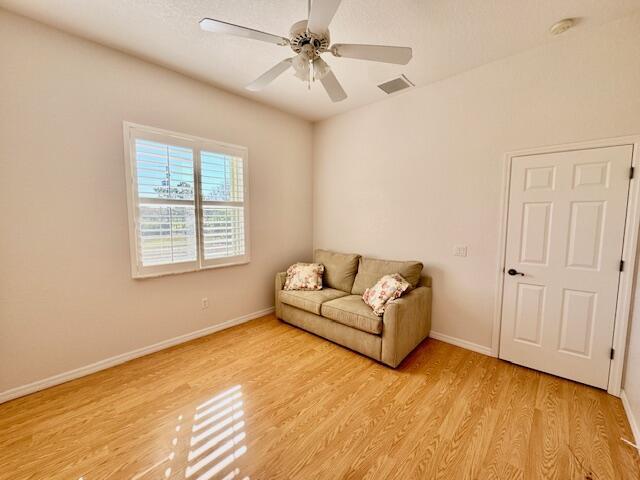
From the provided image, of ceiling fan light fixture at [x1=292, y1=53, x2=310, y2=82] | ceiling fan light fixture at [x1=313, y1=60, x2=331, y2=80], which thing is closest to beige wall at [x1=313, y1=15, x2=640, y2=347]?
ceiling fan light fixture at [x1=313, y1=60, x2=331, y2=80]

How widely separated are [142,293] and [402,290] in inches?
103

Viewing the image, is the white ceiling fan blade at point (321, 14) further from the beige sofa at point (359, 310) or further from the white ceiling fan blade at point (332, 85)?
the beige sofa at point (359, 310)

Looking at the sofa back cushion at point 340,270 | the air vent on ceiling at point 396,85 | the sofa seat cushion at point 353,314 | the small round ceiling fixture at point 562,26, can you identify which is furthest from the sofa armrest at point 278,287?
the small round ceiling fixture at point 562,26

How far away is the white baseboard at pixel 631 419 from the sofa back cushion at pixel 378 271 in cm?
171

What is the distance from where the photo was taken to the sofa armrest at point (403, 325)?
2410 millimetres

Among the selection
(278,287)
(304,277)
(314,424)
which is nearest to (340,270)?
(304,277)

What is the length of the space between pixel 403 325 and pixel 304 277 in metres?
1.42

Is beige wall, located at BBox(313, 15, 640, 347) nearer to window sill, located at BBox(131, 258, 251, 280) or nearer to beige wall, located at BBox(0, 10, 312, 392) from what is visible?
window sill, located at BBox(131, 258, 251, 280)

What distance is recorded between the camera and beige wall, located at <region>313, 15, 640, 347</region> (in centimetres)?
206

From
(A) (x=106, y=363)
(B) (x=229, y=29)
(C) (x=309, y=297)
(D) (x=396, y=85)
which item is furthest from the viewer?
(C) (x=309, y=297)

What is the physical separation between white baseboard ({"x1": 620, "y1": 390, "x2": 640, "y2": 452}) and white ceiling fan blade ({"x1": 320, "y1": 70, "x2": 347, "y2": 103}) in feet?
9.93

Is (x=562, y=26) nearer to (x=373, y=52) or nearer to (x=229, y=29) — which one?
(x=373, y=52)

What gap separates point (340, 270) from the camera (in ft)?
11.6

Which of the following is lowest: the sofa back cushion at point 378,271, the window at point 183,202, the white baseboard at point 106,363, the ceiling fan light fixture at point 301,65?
the white baseboard at point 106,363
